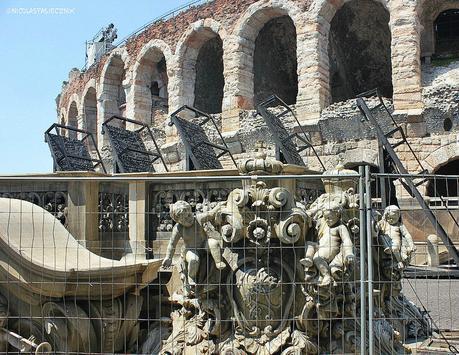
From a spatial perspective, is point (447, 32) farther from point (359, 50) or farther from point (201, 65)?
point (201, 65)

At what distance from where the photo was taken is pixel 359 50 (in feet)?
83.7

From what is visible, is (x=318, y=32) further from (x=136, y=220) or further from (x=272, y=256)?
(x=272, y=256)

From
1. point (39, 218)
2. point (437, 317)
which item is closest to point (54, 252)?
point (39, 218)

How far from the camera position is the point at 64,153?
568 inches

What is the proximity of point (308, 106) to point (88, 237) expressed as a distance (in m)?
14.2

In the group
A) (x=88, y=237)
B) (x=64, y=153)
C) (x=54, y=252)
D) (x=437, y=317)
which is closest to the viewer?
(x=54, y=252)

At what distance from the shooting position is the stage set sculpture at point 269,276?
4.75 metres

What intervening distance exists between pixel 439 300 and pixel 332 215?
454 centimetres

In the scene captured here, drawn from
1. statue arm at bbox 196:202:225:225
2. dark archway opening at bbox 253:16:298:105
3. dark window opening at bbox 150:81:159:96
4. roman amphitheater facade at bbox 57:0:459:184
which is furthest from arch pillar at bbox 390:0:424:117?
dark window opening at bbox 150:81:159:96

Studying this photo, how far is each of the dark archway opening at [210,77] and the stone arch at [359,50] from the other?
5.24m

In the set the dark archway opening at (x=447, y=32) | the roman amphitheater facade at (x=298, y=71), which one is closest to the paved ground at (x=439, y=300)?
the roman amphitheater facade at (x=298, y=71)

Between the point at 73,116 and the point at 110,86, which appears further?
the point at 73,116

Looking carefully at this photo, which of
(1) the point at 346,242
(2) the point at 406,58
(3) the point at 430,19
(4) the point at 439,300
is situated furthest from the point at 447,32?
(1) the point at 346,242

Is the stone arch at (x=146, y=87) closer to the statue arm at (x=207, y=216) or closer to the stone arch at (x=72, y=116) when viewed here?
the stone arch at (x=72, y=116)
